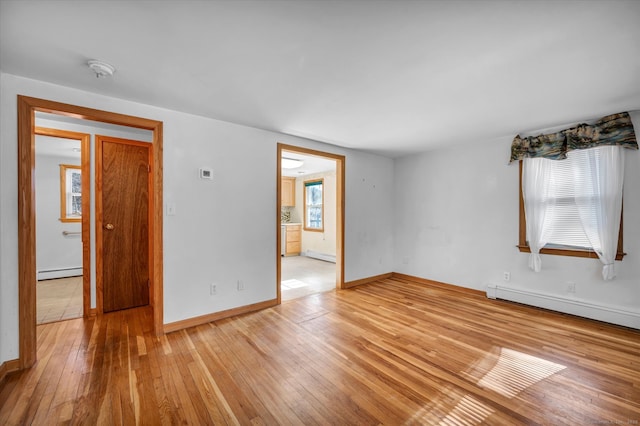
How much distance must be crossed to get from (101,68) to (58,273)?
5.11 meters

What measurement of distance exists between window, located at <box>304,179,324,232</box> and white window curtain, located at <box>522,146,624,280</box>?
4.75 m

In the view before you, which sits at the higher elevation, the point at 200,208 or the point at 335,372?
the point at 200,208

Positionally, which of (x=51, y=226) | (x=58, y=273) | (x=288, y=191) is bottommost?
(x=58, y=273)

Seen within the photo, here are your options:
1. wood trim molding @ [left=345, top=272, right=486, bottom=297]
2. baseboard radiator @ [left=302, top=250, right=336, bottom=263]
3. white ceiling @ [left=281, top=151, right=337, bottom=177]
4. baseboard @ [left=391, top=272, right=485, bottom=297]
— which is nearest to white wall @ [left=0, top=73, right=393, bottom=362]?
white ceiling @ [left=281, top=151, right=337, bottom=177]

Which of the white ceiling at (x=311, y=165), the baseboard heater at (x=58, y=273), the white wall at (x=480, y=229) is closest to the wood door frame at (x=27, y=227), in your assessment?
the white ceiling at (x=311, y=165)

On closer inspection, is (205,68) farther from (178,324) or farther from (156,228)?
(178,324)

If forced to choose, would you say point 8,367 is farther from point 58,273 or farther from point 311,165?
point 311,165

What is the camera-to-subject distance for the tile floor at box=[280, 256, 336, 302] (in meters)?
4.38

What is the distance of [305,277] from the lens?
534cm

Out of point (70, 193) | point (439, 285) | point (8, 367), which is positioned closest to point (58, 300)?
point (8, 367)

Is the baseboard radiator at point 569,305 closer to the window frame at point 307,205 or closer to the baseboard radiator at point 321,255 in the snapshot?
the baseboard radiator at point 321,255

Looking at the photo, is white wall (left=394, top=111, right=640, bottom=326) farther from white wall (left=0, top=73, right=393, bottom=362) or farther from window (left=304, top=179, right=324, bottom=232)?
window (left=304, top=179, right=324, bottom=232)

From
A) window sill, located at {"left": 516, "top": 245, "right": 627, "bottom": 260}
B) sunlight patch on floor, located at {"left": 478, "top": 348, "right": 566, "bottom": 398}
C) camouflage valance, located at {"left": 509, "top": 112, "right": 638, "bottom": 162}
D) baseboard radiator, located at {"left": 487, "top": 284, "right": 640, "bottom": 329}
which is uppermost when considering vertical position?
camouflage valance, located at {"left": 509, "top": 112, "right": 638, "bottom": 162}

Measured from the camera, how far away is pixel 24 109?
2.22 metres
